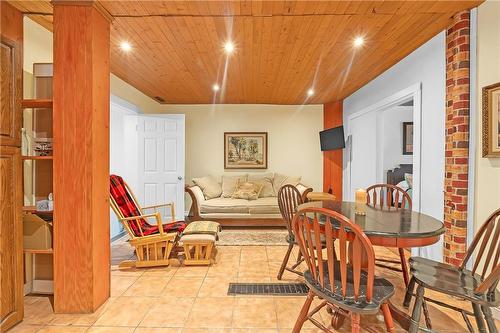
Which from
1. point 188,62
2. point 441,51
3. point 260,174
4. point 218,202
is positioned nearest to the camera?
point 441,51

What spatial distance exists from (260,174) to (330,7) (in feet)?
13.3

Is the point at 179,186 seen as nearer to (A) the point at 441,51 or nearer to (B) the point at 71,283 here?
(B) the point at 71,283

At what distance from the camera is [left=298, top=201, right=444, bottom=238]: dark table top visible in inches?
67.0

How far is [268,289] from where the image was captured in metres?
2.66

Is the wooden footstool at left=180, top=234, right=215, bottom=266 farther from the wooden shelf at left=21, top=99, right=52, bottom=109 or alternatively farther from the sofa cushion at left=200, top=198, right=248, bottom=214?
the wooden shelf at left=21, top=99, right=52, bottom=109

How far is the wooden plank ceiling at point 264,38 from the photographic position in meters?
2.36

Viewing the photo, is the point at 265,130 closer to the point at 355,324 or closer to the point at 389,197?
the point at 389,197

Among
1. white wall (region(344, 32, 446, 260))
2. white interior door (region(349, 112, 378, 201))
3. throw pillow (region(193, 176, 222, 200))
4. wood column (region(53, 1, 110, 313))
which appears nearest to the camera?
wood column (region(53, 1, 110, 313))

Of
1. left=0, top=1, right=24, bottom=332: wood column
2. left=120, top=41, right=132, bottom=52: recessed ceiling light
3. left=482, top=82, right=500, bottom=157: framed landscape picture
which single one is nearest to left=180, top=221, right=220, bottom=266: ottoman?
left=0, top=1, right=24, bottom=332: wood column

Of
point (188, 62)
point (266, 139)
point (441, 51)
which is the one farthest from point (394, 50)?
point (266, 139)

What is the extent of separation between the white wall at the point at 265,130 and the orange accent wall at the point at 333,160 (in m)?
0.12

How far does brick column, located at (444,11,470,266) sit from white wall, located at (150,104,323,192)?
3635mm

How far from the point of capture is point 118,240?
14.4ft

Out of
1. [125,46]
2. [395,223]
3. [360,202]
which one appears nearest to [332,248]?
[395,223]
